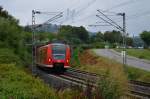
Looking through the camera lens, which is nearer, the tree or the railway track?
the railway track

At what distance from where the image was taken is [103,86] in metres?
16.9

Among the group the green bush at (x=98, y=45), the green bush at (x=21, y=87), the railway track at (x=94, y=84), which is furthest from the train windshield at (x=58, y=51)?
the green bush at (x=98, y=45)

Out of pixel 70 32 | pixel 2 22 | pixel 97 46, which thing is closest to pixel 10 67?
pixel 2 22

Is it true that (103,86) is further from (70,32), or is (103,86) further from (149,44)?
(149,44)

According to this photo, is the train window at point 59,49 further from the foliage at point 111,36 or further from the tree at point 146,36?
the foliage at point 111,36

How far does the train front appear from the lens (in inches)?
1940

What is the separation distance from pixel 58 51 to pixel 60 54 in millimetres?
371

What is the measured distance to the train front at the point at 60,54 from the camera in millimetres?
49281

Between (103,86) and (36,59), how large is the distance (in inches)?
1905

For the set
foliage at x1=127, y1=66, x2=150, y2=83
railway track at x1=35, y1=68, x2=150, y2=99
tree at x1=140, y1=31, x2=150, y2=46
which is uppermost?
tree at x1=140, y1=31, x2=150, y2=46

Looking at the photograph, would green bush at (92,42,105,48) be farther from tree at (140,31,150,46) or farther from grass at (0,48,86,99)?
grass at (0,48,86,99)

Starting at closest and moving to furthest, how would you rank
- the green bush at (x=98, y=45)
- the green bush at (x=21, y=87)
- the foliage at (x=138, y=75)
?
1. the green bush at (x=21, y=87)
2. the foliage at (x=138, y=75)
3. the green bush at (x=98, y=45)

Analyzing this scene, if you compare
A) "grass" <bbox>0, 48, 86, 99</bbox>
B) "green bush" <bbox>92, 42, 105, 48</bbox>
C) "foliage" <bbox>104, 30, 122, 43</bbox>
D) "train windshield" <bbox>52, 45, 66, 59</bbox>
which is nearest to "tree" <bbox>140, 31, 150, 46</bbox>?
"foliage" <bbox>104, 30, 122, 43</bbox>

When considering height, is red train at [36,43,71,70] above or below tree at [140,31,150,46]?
below
